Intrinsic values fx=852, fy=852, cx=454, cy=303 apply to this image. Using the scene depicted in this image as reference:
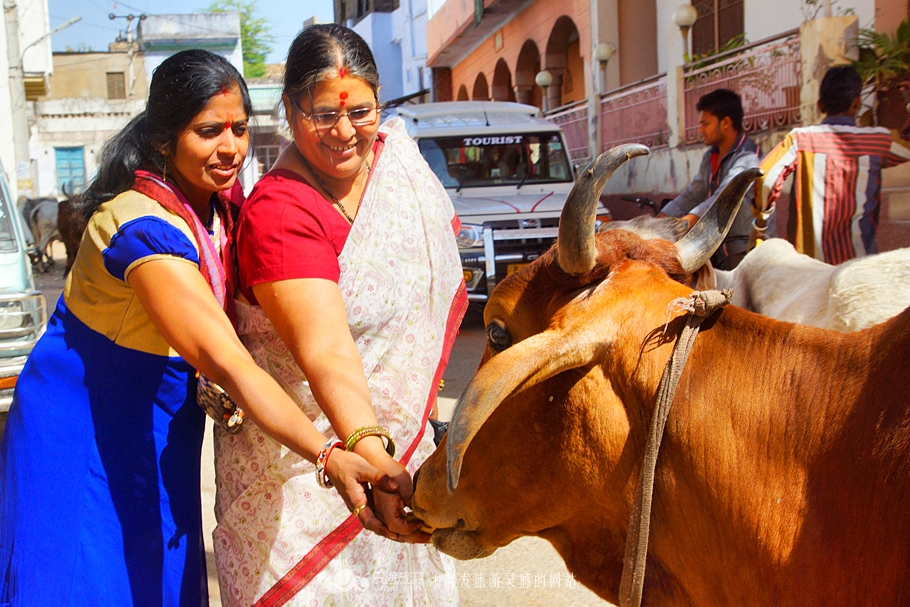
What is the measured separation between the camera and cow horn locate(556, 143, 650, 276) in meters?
1.48

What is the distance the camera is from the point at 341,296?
1918mm

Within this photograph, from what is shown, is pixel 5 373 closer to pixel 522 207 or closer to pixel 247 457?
pixel 247 457

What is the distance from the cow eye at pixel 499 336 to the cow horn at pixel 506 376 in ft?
0.76

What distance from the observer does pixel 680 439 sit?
1.48 metres

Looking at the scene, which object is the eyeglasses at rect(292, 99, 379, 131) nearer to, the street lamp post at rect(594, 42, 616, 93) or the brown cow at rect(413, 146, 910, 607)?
the brown cow at rect(413, 146, 910, 607)

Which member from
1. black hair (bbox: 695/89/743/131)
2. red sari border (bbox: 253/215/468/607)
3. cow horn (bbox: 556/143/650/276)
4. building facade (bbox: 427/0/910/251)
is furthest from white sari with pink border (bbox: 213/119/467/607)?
building facade (bbox: 427/0/910/251)

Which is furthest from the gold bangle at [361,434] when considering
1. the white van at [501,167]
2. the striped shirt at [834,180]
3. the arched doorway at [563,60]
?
the arched doorway at [563,60]

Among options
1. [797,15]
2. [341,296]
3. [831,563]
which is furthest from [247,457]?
[797,15]

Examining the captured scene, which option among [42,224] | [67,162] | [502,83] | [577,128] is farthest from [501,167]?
[67,162]

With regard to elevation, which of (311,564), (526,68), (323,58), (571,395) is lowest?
(311,564)

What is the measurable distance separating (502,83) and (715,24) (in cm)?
1053

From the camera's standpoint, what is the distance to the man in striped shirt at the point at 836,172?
4.66m

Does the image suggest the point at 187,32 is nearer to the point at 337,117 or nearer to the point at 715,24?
the point at 715,24

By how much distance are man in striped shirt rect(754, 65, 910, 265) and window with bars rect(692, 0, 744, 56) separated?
6.41m
